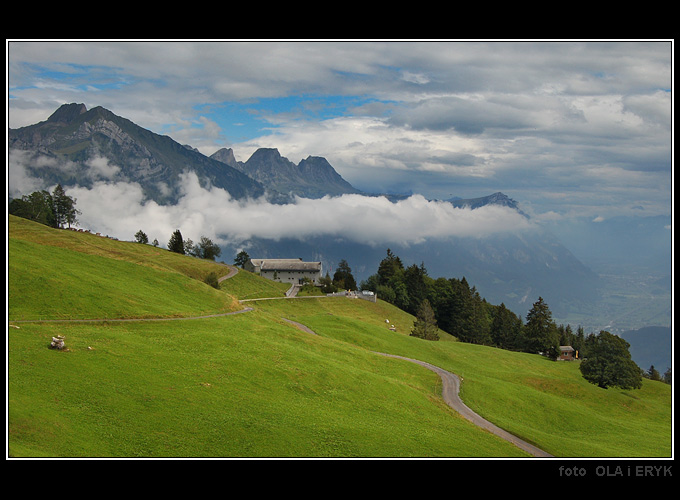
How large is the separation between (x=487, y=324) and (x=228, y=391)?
115836 mm

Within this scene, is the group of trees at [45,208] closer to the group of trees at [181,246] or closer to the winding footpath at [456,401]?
the group of trees at [181,246]

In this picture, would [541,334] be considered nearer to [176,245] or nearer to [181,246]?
[181,246]

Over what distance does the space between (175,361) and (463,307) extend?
118441mm

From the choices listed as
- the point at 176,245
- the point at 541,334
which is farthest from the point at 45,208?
the point at 541,334

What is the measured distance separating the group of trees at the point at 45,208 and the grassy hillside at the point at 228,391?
71291 millimetres

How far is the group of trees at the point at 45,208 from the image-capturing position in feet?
427

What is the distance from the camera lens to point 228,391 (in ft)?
120

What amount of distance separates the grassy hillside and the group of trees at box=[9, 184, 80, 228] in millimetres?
71291

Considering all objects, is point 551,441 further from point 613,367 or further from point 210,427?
point 613,367

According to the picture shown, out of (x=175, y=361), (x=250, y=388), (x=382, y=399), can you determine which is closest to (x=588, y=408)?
(x=382, y=399)

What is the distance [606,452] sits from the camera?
137ft

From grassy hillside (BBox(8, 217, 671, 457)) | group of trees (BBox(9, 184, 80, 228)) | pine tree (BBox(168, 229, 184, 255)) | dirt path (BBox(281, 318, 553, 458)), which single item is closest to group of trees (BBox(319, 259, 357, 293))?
pine tree (BBox(168, 229, 184, 255))

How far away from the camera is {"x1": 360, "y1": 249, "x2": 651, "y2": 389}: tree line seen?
78.2 m

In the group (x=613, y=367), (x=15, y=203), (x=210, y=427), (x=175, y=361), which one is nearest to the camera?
(x=210, y=427)
